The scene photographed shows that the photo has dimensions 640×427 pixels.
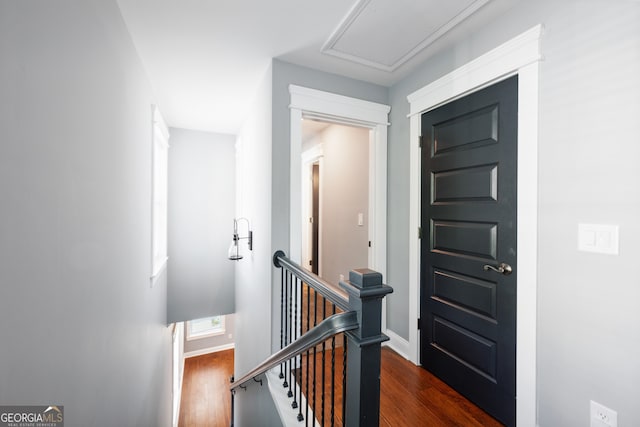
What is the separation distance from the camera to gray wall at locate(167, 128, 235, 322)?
13.1 feet

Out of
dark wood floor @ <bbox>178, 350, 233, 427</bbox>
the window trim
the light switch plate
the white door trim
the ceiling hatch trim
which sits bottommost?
dark wood floor @ <bbox>178, 350, 233, 427</bbox>

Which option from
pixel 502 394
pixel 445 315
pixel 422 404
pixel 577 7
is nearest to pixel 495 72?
pixel 577 7

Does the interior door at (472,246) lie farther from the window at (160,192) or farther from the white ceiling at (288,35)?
the window at (160,192)

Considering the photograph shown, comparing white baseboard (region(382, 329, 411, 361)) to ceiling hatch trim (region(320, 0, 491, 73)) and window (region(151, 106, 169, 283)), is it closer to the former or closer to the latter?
ceiling hatch trim (region(320, 0, 491, 73))

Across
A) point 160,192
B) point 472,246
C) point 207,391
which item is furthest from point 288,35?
point 207,391

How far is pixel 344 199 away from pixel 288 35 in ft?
6.61

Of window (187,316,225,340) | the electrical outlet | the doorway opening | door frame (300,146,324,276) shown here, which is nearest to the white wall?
the doorway opening

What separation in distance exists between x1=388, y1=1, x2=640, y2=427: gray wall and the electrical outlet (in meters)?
0.02

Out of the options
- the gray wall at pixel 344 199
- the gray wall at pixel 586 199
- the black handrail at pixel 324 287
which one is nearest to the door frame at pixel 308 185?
the gray wall at pixel 344 199

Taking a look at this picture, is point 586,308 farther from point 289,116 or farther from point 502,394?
point 289,116

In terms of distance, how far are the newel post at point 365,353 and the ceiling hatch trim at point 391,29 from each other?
157cm

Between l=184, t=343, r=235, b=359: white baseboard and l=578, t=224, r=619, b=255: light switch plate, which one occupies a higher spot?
l=578, t=224, r=619, b=255: light switch plate

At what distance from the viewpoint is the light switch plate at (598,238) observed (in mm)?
1134

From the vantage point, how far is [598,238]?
3.87 ft
